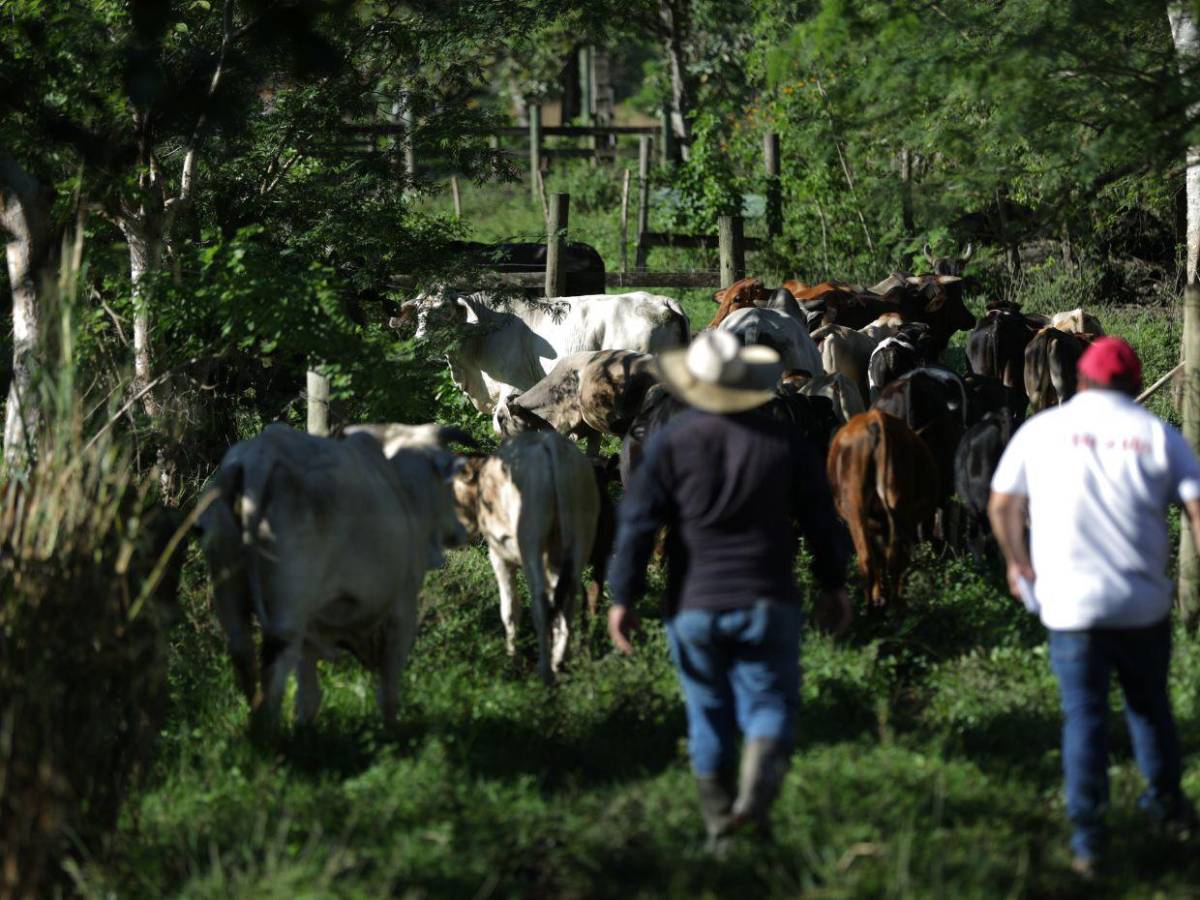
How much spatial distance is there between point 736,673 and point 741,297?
446 inches

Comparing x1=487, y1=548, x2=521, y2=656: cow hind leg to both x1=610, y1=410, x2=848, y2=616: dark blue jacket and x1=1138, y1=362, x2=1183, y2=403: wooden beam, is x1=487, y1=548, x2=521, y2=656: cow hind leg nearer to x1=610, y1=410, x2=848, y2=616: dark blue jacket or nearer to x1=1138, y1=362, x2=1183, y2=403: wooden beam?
x1=610, y1=410, x2=848, y2=616: dark blue jacket

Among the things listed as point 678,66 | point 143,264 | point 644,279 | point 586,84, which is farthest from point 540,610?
point 586,84

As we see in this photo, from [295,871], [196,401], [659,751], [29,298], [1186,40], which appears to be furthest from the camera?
[1186,40]

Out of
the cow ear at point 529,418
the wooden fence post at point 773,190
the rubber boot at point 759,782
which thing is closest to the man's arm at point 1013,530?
the rubber boot at point 759,782

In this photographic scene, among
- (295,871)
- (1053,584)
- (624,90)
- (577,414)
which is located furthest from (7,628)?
(624,90)

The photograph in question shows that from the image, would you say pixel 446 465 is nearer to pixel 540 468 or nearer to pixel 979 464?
pixel 540 468

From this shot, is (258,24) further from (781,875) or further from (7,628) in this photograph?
(781,875)

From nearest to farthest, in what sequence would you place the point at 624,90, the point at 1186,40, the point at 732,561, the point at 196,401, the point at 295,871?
the point at 295,871 → the point at 732,561 → the point at 196,401 → the point at 1186,40 → the point at 624,90

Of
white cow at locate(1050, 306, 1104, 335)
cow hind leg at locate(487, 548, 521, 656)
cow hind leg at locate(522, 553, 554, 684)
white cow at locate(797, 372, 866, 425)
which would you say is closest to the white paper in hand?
cow hind leg at locate(522, 553, 554, 684)

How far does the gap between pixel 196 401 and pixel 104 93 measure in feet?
8.90

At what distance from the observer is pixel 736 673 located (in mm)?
5918

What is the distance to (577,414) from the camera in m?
13.0

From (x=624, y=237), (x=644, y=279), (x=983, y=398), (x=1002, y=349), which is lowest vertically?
(x=983, y=398)

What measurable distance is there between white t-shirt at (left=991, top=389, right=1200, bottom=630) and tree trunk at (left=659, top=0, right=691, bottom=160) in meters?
25.5
